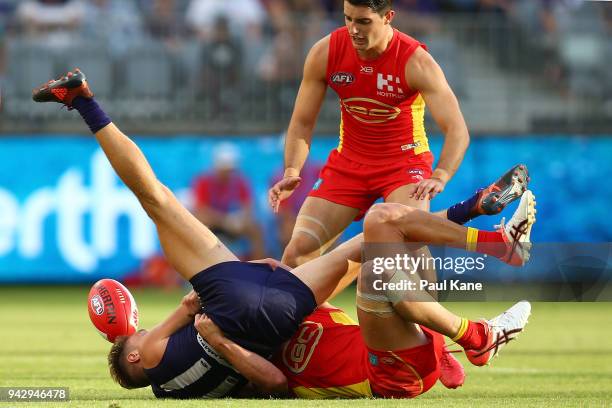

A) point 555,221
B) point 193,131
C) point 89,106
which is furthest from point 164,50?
point 89,106

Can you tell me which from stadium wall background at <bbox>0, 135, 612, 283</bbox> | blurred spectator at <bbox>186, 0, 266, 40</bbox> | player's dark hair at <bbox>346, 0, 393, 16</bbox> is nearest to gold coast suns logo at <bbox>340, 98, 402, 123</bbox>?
player's dark hair at <bbox>346, 0, 393, 16</bbox>

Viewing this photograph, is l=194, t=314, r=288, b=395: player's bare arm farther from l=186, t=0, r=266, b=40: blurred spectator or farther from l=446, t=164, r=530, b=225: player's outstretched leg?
l=186, t=0, r=266, b=40: blurred spectator

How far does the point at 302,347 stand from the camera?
7.17m

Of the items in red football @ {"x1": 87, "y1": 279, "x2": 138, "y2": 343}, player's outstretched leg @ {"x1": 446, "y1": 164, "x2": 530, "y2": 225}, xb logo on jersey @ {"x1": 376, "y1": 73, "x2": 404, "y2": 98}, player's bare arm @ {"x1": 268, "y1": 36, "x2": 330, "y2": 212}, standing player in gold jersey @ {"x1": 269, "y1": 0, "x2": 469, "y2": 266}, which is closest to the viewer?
red football @ {"x1": 87, "y1": 279, "x2": 138, "y2": 343}

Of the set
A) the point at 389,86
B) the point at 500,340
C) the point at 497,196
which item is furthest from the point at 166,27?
the point at 500,340

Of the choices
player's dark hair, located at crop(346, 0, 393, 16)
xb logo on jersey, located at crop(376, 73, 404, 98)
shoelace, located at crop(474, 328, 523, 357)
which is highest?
player's dark hair, located at crop(346, 0, 393, 16)

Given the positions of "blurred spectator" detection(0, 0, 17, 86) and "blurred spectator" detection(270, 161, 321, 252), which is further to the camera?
"blurred spectator" detection(0, 0, 17, 86)

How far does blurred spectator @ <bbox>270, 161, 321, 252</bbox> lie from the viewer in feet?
53.2

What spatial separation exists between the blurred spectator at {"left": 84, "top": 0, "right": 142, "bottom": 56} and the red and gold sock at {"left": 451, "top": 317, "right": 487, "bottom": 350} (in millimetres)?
10602

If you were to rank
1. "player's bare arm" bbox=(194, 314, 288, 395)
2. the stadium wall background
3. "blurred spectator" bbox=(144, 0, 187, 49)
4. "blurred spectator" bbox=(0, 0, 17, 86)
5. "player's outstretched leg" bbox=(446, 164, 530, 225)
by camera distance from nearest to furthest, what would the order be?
"player's bare arm" bbox=(194, 314, 288, 395) → "player's outstretched leg" bbox=(446, 164, 530, 225) → the stadium wall background → "blurred spectator" bbox=(0, 0, 17, 86) → "blurred spectator" bbox=(144, 0, 187, 49)

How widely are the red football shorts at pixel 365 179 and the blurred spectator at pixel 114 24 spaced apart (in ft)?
27.6

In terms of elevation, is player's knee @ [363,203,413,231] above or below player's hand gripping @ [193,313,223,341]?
above

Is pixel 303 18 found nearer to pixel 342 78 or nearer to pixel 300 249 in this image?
pixel 342 78

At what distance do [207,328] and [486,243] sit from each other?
1.77 m
